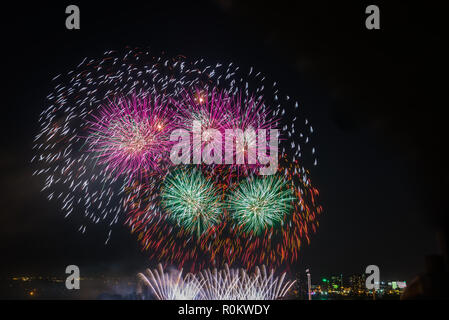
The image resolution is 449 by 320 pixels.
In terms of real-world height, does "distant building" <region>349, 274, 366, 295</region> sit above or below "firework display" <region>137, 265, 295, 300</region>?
below

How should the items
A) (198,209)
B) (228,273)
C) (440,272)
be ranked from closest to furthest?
(440,272), (198,209), (228,273)

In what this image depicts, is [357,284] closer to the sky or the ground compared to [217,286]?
closer to the ground

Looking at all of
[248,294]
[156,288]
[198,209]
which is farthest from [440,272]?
[156,288]

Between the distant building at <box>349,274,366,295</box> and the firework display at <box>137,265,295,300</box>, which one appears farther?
the distant building at <box>349,274,366,295</box>

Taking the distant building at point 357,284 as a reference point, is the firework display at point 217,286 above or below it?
above

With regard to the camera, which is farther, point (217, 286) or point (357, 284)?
point (357, 284)

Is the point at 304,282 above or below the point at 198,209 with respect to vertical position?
below

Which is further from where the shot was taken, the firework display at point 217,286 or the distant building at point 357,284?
the distant building at point 357,284
